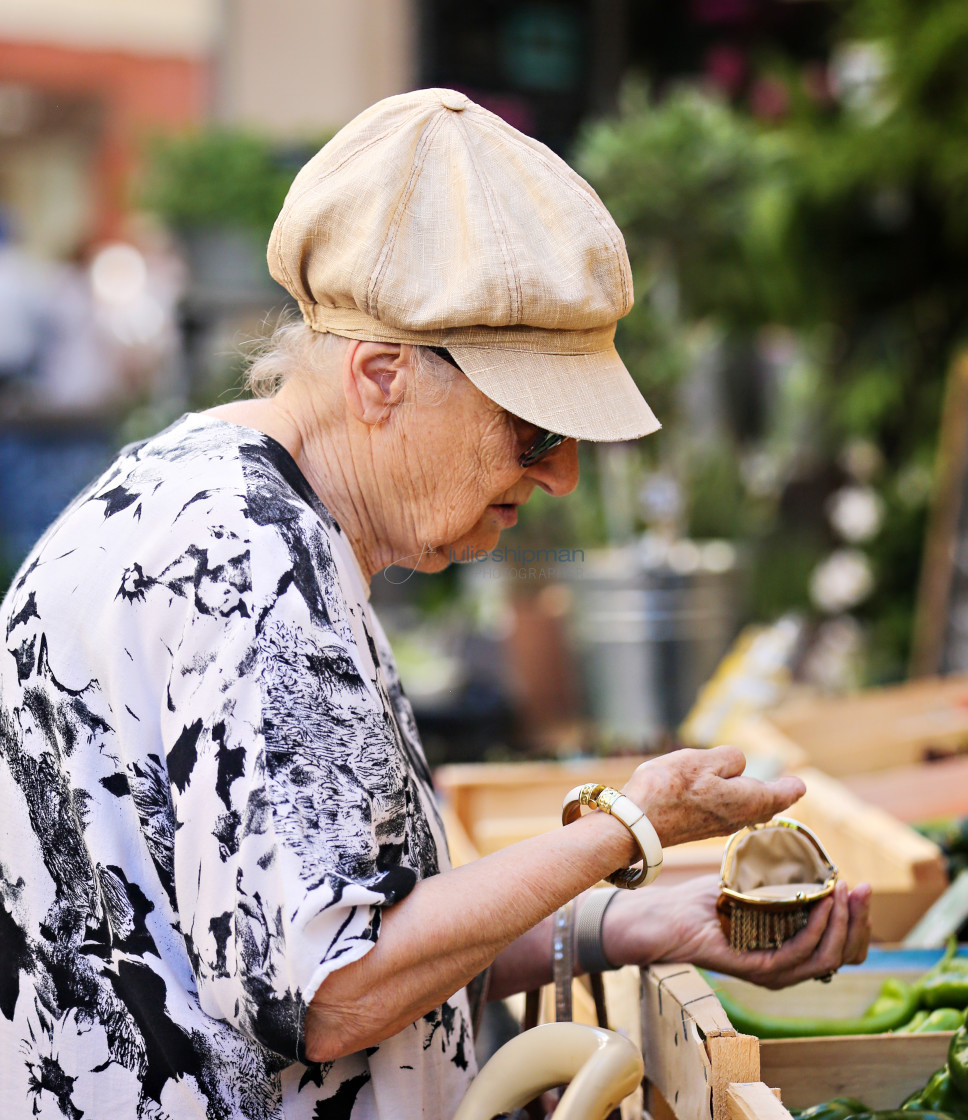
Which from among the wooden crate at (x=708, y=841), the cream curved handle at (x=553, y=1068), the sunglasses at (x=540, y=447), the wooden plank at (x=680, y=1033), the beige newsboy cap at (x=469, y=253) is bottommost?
the wooden crate at (x=708, y=841)

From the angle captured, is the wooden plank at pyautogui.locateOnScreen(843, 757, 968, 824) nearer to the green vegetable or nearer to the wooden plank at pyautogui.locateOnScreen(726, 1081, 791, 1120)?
the green vegetable

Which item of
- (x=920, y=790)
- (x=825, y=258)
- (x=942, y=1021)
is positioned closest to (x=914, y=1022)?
(x=942, y=1021)

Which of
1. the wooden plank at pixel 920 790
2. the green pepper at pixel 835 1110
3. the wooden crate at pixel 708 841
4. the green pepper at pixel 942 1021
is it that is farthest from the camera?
the wooden plank at pixel 920 790

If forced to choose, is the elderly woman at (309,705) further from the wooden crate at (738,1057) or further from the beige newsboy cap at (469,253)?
the wooden crate at (738,1057)

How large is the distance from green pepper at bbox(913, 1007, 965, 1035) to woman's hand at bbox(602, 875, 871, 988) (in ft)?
0.34

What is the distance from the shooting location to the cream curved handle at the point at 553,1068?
3.45ft

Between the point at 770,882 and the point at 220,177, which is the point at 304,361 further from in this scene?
the point at 220,177

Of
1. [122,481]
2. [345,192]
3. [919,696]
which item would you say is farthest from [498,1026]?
[919,696]

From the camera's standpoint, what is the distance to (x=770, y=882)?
1.43 m

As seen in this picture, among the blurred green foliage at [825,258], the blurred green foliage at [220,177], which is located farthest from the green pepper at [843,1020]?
the blurred green foliage at [220,177]

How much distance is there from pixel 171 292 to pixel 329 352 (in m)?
6.09

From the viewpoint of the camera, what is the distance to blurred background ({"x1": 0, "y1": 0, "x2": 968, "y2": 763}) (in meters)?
3.73

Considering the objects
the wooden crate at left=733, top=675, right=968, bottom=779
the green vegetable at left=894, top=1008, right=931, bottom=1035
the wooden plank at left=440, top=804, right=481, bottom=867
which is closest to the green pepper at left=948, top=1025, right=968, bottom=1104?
the green vegetable at left=894, top=1008, right=931, bottom=1035

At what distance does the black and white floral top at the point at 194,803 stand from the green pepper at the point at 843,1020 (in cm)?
41
